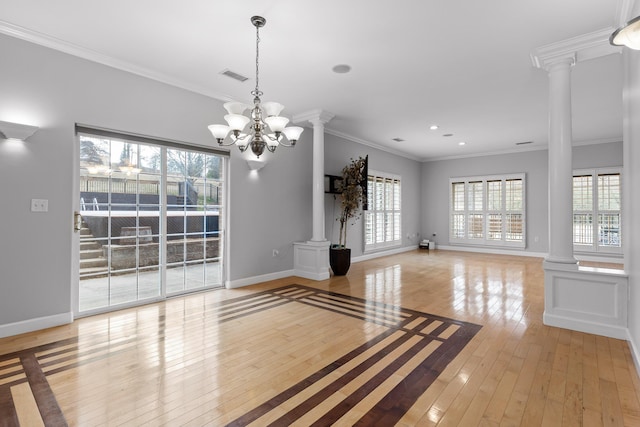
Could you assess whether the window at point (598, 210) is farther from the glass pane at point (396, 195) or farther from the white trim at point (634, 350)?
the white trim at point (634, 350)

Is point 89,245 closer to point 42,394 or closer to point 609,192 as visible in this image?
point 42,394

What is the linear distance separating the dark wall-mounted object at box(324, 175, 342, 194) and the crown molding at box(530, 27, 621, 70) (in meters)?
3.91

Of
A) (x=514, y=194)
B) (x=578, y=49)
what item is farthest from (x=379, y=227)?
(x=578, y=49)

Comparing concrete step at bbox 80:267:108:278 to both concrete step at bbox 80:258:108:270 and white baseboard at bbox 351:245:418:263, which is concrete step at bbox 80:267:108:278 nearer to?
concrete step at bbox 80:258:108:270

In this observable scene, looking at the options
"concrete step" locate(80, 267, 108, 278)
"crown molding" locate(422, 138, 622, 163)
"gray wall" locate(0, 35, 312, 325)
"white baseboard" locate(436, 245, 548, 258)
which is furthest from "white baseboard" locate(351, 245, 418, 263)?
"concrete step" locate(80, 267, 108, 278)

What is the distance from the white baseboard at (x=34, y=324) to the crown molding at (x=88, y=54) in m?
2.78

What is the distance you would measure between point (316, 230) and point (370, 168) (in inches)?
117

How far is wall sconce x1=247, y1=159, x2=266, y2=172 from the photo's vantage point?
5.17 m

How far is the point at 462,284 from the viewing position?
17.5 feet

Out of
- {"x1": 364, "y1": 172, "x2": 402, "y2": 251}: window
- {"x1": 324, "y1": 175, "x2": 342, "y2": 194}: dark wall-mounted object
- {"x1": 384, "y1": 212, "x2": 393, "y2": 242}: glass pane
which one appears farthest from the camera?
{"x1": 384, "y1": 212, "x2": 393, "y2": 242}: glass pane

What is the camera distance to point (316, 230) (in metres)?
5.84

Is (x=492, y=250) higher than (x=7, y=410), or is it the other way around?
(x=492, y=250)

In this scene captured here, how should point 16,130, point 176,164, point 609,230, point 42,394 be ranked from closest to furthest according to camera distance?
point 42,394, point 16,130, point 176,164, point 609,230

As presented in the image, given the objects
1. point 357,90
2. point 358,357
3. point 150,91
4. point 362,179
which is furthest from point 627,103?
point 150,91
